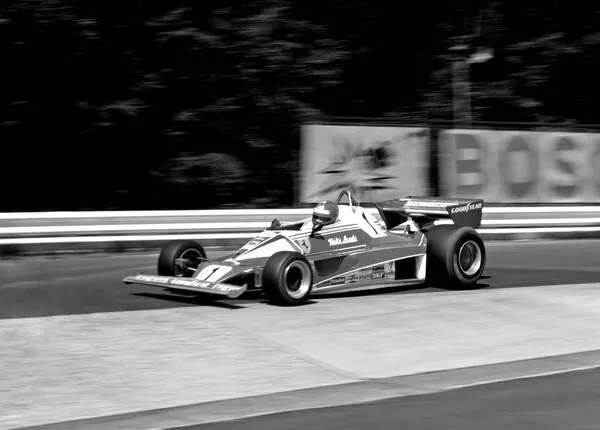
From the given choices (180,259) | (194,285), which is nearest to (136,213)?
(180,259)

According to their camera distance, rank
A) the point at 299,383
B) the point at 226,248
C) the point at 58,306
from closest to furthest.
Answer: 1. the point at 299,383
2. the point at 58,306
3. the point at 226,248

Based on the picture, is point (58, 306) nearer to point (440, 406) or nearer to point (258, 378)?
point (258, 378)

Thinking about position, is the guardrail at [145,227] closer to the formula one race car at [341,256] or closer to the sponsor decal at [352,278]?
the formula one race car at [341,256]

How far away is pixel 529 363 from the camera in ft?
27.3

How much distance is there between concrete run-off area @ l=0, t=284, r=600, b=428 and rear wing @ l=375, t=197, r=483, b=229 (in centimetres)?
99

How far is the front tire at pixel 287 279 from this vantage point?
1041 cm

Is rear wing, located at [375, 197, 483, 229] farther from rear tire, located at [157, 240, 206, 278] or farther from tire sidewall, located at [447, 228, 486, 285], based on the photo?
rear tire, located at [157, 240, 206, 278]

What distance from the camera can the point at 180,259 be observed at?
1139cm

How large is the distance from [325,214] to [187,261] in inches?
59.9

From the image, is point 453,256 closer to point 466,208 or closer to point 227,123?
point 466,208

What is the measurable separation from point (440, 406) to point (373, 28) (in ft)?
55.1

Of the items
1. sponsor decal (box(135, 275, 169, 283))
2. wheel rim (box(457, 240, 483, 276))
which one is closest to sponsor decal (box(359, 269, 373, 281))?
wheel rim (box(457, 240, 483, 276))

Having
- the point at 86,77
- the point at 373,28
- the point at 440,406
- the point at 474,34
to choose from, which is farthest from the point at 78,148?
the point at 440,406

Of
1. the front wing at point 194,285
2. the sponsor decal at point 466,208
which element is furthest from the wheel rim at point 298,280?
the sponsor decal at point 466,208
